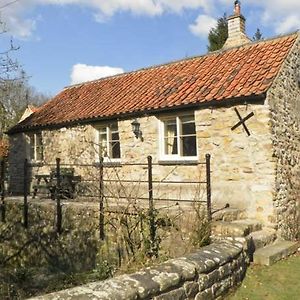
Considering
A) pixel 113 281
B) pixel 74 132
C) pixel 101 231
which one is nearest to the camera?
pixel 113 281

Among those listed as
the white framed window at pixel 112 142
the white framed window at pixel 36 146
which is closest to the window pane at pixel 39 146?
the white framed window at pixel 36 146

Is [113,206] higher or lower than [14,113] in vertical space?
lower

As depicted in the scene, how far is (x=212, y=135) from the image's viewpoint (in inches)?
445

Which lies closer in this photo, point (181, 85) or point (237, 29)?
point (181, 85)

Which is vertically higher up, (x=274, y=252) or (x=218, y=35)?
(x=218, y=35)

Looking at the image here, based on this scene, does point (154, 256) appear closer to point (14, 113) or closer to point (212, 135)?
point (212, 135)

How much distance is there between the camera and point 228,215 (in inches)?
372

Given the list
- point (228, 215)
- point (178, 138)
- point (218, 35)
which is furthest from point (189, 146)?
point (218, 35)

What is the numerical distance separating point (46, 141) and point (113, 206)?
8.00 m

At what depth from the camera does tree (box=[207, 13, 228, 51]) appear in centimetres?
Answer: 2784

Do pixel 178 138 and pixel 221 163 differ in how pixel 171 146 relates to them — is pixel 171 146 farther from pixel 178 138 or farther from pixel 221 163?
pixel 221 163

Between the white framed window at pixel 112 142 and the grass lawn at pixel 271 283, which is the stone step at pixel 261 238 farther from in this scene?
the white framed window at pixel 112 142

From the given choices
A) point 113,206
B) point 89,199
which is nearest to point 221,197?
point 113,206

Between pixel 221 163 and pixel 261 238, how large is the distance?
9.32 feet
